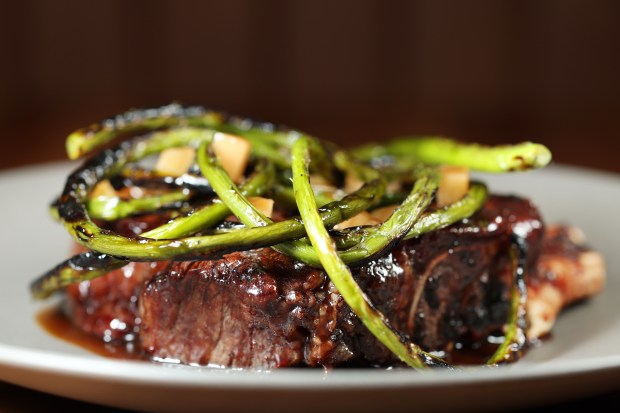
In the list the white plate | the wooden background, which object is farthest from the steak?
the wooden background

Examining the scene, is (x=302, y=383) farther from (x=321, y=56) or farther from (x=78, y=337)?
(x=321, y=56)

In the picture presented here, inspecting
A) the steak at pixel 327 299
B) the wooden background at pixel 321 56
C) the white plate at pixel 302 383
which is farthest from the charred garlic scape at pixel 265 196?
the wooden background at pixel 321 56

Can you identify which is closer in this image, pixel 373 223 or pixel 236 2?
pixel 373 223

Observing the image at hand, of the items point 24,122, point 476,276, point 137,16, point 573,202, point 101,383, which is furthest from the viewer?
point 137,16

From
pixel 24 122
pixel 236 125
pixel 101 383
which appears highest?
pixel 236 125

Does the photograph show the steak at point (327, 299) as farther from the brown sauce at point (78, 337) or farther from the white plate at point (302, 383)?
the white plate at point (302, 383)

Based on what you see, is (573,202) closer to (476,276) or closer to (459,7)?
(476,276)

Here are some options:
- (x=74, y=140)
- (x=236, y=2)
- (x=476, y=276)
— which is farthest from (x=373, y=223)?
(x=236, y=2)
